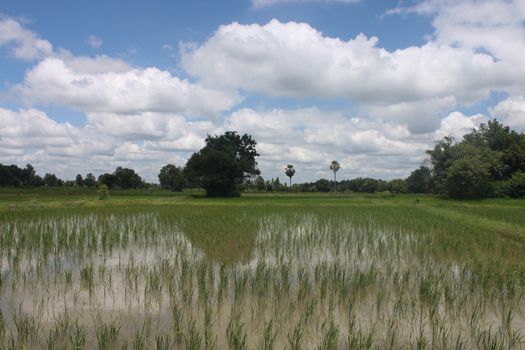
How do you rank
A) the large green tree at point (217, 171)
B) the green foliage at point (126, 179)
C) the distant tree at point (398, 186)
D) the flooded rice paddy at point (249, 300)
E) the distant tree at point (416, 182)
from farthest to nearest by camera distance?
the green foliage at point (126, 179) → the distant tree at point (398, 186) → the distant tree at point (416, 182) → the large green tree at point (217, 171) → the flooded rice paddy at point (249, 300)

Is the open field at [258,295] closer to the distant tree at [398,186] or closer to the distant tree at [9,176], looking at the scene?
the distant tree at [398,186]

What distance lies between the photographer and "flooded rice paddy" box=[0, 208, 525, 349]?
4.59 meters

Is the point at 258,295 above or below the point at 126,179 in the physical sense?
below

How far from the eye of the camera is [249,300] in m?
6.04

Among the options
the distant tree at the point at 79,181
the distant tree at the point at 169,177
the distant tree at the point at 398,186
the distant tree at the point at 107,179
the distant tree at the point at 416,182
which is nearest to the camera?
the distant tree at the point at 416,182

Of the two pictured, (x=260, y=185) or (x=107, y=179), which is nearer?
(x=107, y=179)

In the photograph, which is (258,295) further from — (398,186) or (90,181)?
(90,181)

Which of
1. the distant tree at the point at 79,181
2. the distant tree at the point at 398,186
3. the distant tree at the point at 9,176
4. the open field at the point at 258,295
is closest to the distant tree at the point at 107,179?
the distant tree at the point at 9,176

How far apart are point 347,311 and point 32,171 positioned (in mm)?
85523

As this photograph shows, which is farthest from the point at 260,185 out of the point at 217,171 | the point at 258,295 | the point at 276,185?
the point at 258,295

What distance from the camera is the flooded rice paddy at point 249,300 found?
15.1 ft

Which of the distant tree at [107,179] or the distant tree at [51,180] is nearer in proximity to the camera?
the distant tree at [107,179]

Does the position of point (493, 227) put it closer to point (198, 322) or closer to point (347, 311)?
point (347, 311)

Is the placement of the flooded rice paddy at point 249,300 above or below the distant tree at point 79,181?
below
